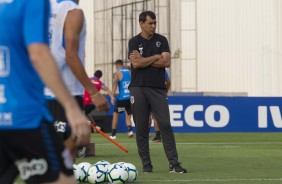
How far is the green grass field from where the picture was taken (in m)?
11.7

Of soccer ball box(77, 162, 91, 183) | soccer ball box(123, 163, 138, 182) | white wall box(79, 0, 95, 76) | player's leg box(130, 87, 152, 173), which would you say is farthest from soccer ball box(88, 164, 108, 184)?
white wall box(79, 0, 95, 76)

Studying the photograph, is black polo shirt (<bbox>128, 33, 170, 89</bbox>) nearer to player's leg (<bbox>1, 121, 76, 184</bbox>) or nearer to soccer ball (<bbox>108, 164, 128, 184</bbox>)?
soccer ball (<bbox>108, 164, 128, 184</bbox>)

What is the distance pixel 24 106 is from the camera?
4875mm

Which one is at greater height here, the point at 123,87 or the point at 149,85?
the point at 149,85

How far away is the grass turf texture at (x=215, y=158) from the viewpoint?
1165cm

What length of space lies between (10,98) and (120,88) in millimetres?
19079

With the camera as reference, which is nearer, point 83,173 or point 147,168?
point 83,173

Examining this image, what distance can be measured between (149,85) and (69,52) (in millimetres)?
5639

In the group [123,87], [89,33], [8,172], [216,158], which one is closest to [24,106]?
[8,172]

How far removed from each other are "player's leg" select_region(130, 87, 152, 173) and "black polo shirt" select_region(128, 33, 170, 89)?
0.13m

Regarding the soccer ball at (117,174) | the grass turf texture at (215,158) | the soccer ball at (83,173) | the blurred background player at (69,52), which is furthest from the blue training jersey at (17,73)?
the grass turf texture at (215,158)

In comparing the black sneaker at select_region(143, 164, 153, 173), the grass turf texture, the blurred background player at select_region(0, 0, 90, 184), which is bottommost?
the grass turf texture

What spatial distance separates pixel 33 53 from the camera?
470cm

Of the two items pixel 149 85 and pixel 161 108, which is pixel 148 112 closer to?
pixel 161 108
